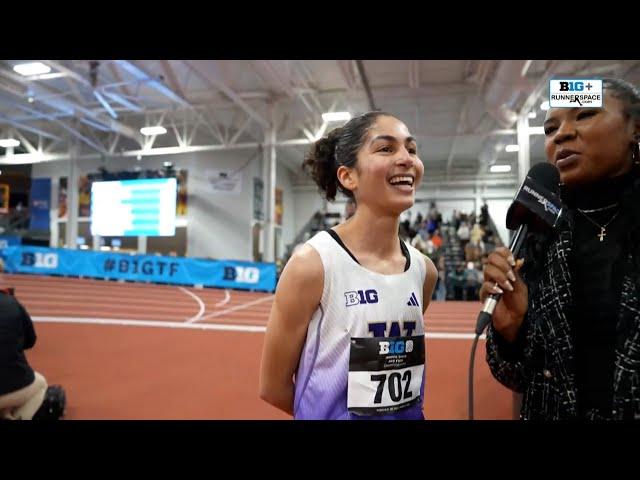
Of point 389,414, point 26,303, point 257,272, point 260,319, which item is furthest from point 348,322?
point 257,272

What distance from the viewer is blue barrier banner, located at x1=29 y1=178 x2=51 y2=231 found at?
16594 millimetres

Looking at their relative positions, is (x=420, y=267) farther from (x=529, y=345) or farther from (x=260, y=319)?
(x=260, y=319)

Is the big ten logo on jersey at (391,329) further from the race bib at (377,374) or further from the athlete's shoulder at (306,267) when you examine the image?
the athlete's shoulder at (306,267)

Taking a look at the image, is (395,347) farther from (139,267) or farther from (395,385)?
(139,267)

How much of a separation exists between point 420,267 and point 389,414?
522 mm

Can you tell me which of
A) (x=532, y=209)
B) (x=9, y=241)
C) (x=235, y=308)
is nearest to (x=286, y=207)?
(x=9, y=241)

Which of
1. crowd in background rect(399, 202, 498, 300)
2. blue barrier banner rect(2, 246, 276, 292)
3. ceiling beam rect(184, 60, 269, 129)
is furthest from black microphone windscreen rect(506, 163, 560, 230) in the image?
blue barrier banner rect(2, 246, 276, 292)

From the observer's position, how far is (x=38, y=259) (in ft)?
42.9

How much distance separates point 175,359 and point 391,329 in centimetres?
447

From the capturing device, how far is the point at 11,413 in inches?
115

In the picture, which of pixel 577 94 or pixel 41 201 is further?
pixel 41 201

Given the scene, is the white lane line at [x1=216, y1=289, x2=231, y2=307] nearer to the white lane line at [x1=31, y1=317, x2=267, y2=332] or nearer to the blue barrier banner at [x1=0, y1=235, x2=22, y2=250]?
the white lane line at [x1=31, y1=317, x2=267, y2=332]

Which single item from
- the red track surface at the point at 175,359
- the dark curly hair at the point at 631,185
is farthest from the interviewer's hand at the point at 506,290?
the red track surface at the point at 175,359

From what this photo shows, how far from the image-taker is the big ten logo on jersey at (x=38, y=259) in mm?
13055
